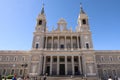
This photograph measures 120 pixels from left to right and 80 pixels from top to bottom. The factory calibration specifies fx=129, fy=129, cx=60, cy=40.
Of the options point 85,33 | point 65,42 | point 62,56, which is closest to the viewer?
point 62,56

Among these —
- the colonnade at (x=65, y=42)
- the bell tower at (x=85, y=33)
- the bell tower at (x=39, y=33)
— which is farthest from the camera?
the colonnade at (x=65, y=42)

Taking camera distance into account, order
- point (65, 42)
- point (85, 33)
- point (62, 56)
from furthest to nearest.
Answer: point (65, 42), point (85, 33), point (62, 56)

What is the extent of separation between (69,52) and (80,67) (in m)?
6.13

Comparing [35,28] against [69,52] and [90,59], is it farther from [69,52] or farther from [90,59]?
[90,59]

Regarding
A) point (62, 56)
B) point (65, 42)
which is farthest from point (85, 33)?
point (62, 56)

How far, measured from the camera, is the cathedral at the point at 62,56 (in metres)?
41.4

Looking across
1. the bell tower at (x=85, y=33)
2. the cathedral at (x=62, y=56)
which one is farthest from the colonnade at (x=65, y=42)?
the bell tower at (x=85, y=33)

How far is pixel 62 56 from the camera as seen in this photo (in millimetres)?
44156

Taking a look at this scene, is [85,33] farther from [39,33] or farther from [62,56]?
[39,33]

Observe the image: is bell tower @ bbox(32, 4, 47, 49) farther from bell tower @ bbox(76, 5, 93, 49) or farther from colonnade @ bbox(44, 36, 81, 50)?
bell tower @ bbox(76, 5, 93, 49)

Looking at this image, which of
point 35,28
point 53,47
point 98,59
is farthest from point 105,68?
point 35,28

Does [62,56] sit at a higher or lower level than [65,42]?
lower

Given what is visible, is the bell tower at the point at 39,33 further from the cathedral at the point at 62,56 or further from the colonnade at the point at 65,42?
the colonnade at the point at 65,42

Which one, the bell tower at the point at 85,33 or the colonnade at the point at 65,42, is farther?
the colonnade at the point at 65,42
